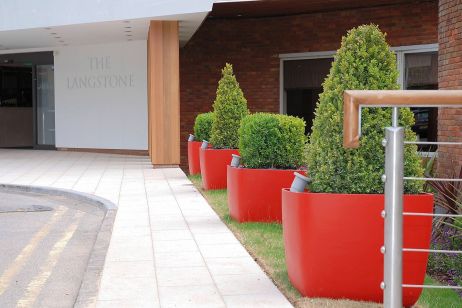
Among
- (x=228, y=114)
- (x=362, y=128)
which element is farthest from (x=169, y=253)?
(x=228, y=114)

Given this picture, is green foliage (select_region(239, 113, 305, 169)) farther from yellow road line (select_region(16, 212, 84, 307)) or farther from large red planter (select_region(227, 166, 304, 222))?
yellow road line (select_region(16, 212, 84, 307))

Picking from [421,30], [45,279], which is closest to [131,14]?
[421,30]

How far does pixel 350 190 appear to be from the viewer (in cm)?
486

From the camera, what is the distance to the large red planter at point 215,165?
11.7 meters

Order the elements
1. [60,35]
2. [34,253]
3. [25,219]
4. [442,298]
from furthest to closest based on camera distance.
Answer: [60,35] → [25,219] → [34,253] → [442,298]

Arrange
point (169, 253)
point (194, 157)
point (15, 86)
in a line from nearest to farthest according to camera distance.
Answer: point (169, 253), point (194, 157), point (15, 86)

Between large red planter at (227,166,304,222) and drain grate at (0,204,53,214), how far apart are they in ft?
11.8

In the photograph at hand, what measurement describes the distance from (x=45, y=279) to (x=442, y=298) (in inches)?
131

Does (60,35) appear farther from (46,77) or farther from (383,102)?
(383,102)

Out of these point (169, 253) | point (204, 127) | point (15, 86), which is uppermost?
point (15, 86)

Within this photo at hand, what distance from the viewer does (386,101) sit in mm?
3648

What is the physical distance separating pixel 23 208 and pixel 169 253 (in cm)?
467

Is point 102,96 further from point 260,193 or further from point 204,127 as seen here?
point 260,193

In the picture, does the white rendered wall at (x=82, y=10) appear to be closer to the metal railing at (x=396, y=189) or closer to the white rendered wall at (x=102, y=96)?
the white rendered wall at (x=102, y=96)
